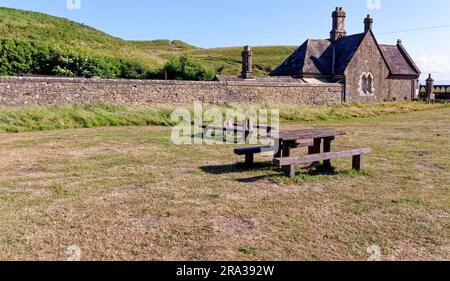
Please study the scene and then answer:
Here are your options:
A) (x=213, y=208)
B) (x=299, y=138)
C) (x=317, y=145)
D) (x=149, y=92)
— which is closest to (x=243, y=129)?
(x=317, y=145)

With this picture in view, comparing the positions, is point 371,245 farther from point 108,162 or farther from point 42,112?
point 42,112

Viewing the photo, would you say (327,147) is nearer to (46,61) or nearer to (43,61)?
(46,61)

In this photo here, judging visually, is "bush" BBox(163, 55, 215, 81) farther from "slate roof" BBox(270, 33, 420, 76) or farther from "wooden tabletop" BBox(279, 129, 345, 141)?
"wooden tabletop" BBox(279, 129, 345, 141)

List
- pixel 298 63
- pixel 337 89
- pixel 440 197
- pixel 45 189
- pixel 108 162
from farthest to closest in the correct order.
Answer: pixel 298 63 < pixel 337 89 < pixel 108 162 < pixel 45 189 < pixel 440 197

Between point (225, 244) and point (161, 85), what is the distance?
16.0 m

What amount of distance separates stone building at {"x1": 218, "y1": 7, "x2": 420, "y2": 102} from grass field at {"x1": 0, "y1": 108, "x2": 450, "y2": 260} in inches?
746

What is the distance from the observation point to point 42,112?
1594 centimetres

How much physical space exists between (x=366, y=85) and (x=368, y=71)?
1.13 m

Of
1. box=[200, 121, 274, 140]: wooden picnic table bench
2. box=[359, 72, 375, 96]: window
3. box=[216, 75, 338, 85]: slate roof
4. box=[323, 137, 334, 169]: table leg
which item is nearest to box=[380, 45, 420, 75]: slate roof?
box=[359, 72, 375, 96]: window

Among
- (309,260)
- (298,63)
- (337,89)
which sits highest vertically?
(298,63)

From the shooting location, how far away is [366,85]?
96.9 ft

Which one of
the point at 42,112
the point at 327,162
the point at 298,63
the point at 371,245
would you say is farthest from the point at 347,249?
the point at 298,63

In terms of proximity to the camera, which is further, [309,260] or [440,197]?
[440,197]
